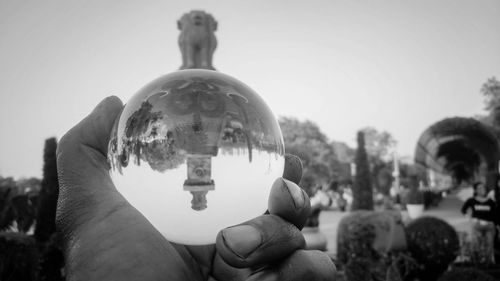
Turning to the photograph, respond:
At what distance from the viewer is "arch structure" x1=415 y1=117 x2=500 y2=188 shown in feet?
79.2

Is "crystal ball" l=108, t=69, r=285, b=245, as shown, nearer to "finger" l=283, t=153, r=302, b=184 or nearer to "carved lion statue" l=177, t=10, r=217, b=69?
"finger" l=283, t=153, r=302, b=184

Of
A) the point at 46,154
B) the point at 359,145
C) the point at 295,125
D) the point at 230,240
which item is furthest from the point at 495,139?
the point at 295,125

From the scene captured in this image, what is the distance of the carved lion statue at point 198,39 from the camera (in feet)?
33.3

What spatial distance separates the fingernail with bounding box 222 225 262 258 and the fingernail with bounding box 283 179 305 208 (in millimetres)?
218

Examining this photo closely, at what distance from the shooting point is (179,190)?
1.17 meters

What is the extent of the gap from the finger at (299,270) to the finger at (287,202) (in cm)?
15

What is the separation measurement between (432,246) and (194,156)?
7750mm

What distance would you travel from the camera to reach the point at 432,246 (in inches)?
293

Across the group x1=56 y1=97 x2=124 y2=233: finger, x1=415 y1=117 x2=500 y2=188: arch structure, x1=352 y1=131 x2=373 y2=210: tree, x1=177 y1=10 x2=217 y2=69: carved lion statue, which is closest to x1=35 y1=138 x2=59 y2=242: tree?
x1=177 y1=10 x2=217 y2=69: carved lion statue

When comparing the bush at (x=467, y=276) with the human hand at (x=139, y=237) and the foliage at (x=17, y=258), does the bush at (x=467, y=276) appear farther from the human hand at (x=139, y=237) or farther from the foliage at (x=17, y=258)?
the foliage at (x=17, y=258)

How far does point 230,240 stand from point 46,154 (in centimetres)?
935

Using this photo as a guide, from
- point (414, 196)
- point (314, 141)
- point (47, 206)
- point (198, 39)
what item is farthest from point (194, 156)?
point (314, 141)

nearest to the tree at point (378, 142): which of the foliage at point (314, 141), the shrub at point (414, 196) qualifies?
the foliage at point (314, 141)

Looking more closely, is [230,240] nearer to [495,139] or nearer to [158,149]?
[158,149]
